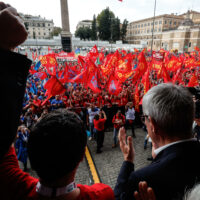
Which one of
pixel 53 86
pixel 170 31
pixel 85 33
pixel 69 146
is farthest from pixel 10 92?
pixel 85 33

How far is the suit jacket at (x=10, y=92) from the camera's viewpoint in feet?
1.72

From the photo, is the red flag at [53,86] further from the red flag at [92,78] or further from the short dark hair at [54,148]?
the short dark hair at [54,148]

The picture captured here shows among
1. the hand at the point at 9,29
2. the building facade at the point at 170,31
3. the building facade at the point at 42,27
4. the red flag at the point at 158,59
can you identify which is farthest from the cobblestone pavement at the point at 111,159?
the building facade at the point at 42,27

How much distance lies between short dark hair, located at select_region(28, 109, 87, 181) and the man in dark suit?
57 cm

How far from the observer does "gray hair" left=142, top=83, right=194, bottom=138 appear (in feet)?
3.50

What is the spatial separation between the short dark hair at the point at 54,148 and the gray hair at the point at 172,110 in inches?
25.4

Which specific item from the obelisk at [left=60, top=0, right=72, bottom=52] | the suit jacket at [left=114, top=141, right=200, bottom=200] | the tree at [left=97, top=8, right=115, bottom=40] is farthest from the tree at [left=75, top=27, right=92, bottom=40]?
the suit jacket at [left=114, top=141, right=200, bottom=200]

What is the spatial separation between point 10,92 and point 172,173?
3.50 feet

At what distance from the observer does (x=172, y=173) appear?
98cm

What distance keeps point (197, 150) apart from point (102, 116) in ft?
15.7

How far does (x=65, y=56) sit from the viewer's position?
540 inches

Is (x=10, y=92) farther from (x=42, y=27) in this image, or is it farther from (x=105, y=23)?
(x=42, y=27)

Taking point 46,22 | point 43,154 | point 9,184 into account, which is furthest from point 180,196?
point 46,22

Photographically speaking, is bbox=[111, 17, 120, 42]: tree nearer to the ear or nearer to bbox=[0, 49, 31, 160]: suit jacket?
the ear
